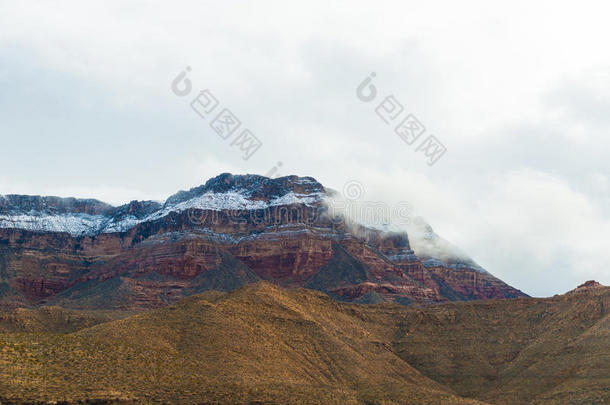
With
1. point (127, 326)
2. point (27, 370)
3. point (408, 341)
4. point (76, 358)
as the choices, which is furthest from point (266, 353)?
point (408, 341)

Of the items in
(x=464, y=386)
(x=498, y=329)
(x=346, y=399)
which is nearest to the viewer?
(x=346, y=399)

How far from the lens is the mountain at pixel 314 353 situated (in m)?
57.7

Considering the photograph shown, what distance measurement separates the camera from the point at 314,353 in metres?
80.4

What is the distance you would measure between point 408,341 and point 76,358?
2113 inches

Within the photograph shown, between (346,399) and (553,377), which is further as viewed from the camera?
(553,377)

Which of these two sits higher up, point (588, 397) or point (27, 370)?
point (588, 397)

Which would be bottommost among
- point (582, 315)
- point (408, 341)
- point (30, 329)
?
point (30, 329)

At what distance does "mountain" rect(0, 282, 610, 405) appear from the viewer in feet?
189

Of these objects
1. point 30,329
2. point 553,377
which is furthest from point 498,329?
point 30,329

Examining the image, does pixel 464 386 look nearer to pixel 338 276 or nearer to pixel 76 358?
pixel 76 358

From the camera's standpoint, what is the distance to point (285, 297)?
96250 millimetres

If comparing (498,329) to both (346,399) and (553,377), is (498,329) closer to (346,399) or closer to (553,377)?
(553,377)

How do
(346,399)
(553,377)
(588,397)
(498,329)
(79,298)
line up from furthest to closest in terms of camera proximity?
(79,298), (498,329), (553,377), (588,397), (346,399)

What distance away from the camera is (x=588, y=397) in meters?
70.2
